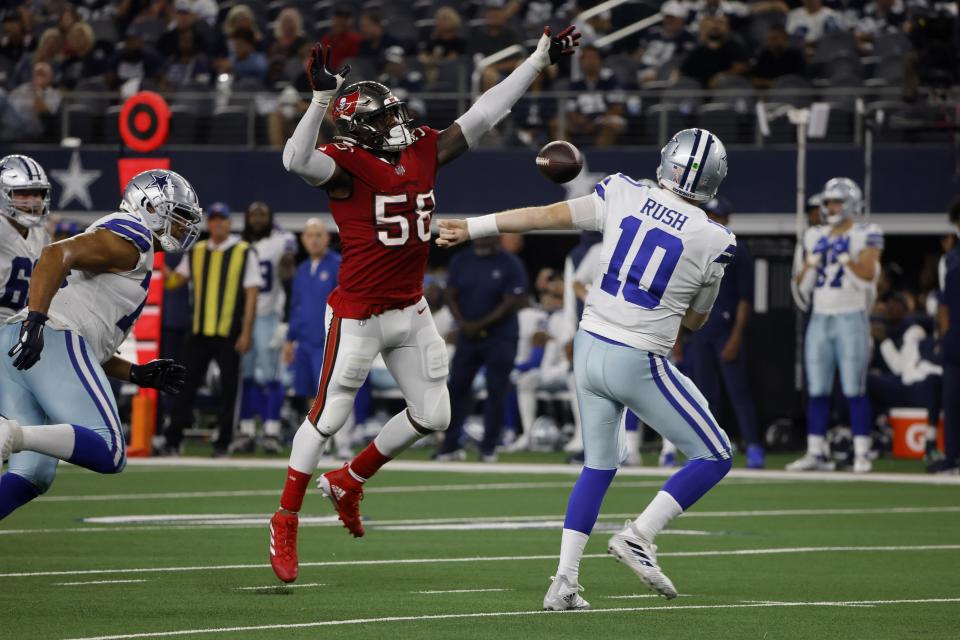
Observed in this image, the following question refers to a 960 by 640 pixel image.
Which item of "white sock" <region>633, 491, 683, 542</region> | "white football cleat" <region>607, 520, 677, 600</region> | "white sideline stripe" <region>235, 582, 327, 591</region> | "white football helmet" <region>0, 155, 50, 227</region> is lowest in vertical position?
"white sideline stripe" <region>235, 582, 327, 591</region>

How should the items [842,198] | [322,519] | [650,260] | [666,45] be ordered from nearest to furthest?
1. [650,260]
2. [322,519]
3. [842,198]
4. [666,45]

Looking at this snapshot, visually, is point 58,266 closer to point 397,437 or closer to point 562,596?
point 397,437

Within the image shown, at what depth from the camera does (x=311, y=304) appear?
1451 cm

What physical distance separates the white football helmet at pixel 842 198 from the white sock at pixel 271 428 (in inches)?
204

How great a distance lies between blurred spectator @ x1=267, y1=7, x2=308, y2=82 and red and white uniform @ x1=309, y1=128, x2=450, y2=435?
13.2 m

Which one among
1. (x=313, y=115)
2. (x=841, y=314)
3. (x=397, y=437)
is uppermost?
(x=313, y=115)

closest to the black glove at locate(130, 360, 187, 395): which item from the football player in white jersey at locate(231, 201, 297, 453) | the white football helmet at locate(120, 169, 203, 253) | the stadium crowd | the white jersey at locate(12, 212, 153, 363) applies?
the white jersey at locate(12, 212, 153, 363)

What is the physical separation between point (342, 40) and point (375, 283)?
516 inches

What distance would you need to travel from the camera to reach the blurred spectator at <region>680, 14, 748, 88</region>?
61.3 ft

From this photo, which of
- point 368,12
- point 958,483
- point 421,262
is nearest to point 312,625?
point 421,262

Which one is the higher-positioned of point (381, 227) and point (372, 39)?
point (372, 39)

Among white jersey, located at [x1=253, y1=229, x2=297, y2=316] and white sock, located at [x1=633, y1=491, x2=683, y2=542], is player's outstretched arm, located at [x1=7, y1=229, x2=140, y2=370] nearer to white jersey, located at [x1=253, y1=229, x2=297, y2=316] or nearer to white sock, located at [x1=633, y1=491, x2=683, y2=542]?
white sock, located at [x1=633, y1=491, x2=683, y2=542]

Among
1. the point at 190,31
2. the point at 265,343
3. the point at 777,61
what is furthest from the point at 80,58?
the point at 777,61

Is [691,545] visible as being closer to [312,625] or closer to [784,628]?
[784,628]
